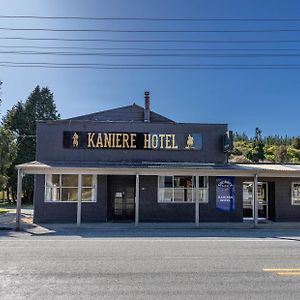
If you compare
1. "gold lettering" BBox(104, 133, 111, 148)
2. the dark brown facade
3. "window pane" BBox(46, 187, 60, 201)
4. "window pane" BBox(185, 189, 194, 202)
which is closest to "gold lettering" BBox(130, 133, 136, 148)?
the dark brown facade

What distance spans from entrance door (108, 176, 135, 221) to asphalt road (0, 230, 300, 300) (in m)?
9.10

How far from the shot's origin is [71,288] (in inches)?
270

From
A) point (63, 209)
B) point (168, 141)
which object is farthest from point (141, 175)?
point (63, 209)

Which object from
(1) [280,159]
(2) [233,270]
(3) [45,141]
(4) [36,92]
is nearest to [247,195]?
(3) [45,141]

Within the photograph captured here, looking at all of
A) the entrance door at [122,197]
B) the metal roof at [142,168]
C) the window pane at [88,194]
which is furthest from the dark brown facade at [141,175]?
the window pane at [88,194]

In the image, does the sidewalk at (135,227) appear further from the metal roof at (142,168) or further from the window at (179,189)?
the metal roof at (142,168)

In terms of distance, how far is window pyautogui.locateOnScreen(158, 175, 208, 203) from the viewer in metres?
21.9

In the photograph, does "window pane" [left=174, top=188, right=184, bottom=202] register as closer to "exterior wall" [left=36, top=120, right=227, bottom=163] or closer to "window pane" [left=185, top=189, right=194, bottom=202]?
"window pane" [left=185, top=189, right=194, bottom=202]

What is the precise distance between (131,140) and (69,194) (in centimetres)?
441

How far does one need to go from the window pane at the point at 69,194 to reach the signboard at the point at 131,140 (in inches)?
95.7

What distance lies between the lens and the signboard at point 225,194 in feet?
72.3

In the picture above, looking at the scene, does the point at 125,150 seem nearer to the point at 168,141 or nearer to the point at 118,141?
the point at 118,141

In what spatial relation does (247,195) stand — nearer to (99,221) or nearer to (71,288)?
(99,221)

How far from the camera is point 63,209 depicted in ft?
70.1
